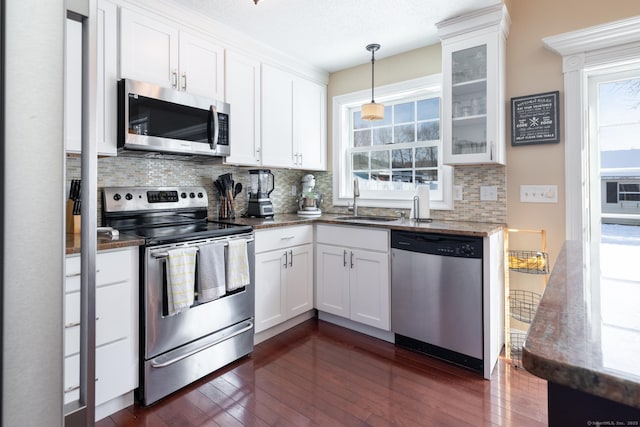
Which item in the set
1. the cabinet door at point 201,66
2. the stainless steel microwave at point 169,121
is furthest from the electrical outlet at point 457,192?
the cabinet door at point 201,66

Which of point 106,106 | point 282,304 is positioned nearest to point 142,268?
point 106,106

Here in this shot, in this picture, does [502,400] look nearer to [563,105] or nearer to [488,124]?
[488,124]

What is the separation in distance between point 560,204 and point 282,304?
2175mm

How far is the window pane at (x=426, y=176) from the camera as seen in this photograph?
125 inches

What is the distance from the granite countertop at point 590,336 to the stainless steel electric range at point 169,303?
181 cm

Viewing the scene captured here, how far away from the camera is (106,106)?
208 centimetres

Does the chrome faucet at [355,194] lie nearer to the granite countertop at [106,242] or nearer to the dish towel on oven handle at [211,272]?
the dish towel on oven handle at [211,272]

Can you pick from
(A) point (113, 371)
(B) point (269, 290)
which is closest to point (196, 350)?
(A) point (113, 371)

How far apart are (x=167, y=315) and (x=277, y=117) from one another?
1.94 metres

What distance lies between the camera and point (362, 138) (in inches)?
145

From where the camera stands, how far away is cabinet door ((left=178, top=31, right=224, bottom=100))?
2.44 m

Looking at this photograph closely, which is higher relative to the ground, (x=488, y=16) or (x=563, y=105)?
(x=488, y=16)

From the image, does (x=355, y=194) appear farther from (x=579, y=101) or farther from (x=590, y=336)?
(x=590, y=336)

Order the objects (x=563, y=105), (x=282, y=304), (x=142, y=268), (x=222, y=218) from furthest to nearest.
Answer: (x=222, y=218) → (x=282, y=304) → (x=563, y=105) → (x=142, y=268)
